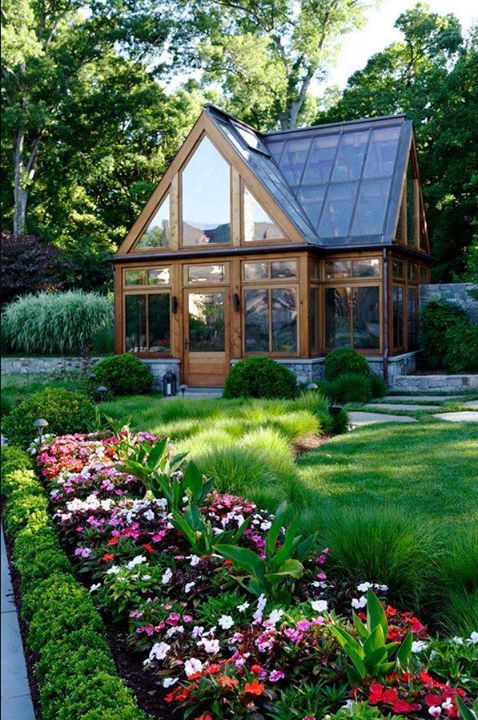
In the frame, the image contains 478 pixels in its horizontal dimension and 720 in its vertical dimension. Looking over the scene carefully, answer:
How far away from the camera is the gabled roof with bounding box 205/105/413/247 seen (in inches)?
555

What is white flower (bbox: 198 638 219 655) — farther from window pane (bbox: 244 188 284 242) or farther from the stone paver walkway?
window pane (bbox: 244 188 284 242)

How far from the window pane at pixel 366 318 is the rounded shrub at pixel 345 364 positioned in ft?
3.59

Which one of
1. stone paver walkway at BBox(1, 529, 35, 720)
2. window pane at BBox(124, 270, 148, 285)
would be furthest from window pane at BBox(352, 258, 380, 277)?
stone paver walkway at BBox(1, 529, 35, 720)

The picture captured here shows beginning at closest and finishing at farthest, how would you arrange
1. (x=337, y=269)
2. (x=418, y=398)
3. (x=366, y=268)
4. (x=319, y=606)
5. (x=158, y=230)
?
1. (x=319, y=606)
2. (x=418, y=398)
3. (x=366, y=268)
4. (x=337, y=269)
5. (x=158, y=230)

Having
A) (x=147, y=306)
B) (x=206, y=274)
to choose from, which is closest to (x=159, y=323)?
(x=147, y=306)

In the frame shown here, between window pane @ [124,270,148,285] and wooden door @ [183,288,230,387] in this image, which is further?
window pane @ [124,270,148,285]

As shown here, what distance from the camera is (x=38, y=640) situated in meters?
3.20

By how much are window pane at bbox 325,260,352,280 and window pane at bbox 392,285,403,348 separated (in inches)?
42.0

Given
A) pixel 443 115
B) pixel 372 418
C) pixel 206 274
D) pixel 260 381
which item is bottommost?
pixel 372 418

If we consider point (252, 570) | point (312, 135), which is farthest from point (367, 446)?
point (312, 135)

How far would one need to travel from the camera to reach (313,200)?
49.4 feet

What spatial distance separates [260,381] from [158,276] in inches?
185

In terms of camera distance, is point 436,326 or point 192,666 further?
point 436,326

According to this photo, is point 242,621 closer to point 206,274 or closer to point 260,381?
point 260,381
